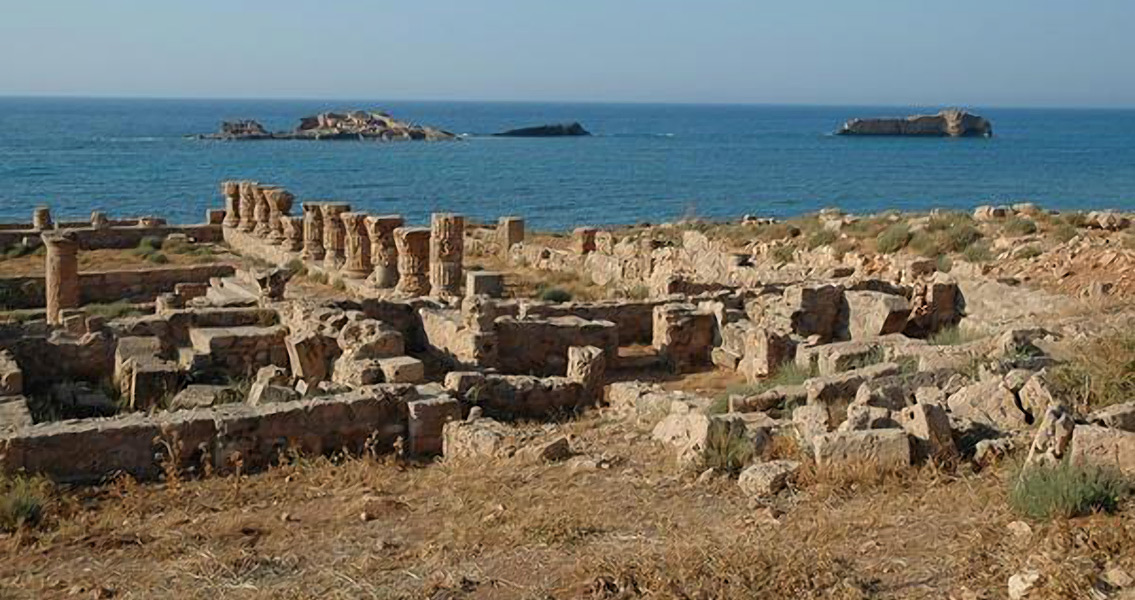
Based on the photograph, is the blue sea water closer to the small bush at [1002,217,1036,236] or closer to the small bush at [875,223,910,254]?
the small bush at [875,223,910,254]


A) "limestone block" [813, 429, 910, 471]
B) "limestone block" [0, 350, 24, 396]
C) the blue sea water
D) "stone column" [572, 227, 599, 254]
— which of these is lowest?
the blue sea water

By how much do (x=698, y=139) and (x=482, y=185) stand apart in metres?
75.5

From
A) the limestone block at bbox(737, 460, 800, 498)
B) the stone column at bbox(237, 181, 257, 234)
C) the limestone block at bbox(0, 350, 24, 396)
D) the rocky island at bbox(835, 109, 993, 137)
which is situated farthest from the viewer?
the rocky island at bbox(835, 109, 993, 137)

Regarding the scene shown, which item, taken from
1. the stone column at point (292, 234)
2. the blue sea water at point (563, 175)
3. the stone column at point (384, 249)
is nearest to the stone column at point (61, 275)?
the stone column at point (384, 249)

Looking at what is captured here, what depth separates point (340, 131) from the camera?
129875 millimetres

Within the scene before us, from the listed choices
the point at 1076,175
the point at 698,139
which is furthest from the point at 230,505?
the point at 698,139

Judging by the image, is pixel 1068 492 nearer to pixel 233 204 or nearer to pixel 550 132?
pixel 233 204

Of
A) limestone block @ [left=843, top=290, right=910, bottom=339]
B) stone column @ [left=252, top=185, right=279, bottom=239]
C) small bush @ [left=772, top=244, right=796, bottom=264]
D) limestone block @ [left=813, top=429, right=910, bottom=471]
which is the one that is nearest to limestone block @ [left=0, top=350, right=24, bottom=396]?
limestone block @ [left=813, top=429, right=910, bottom=471]

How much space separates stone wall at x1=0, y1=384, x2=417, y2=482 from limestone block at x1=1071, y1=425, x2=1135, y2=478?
5162 millimetres

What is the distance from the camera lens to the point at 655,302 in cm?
1505

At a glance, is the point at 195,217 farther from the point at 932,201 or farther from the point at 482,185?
the point at 932,201

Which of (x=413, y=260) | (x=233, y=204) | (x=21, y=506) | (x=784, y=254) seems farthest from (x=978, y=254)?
(x=233, y=204)

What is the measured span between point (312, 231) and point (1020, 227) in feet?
48.6

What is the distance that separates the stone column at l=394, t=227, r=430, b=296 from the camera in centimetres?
1983
